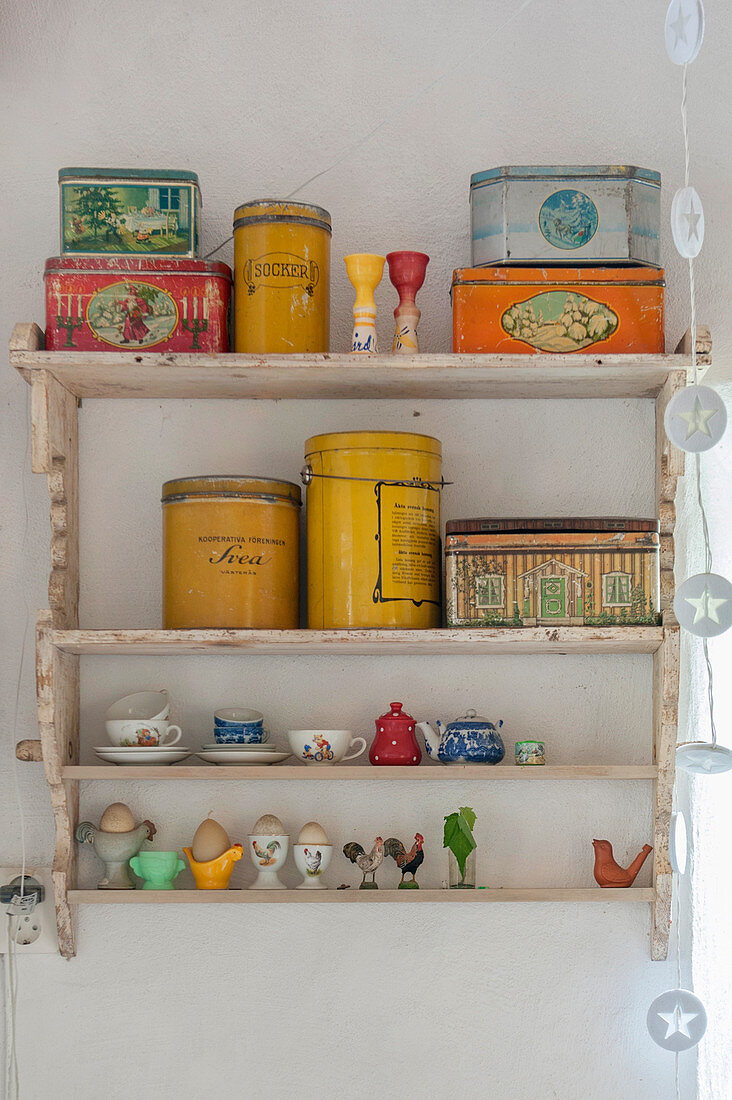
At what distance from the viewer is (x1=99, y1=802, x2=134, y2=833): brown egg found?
1445 millimetres

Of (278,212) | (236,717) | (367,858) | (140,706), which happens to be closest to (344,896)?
(367,858)

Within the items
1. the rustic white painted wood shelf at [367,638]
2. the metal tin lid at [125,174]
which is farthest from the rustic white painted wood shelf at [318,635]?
the metal tin lid at [125,174]

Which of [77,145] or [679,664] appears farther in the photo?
[77,145]

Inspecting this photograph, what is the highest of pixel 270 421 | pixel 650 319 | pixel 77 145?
pixel 77 145

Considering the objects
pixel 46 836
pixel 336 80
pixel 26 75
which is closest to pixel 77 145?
pixel 26 75

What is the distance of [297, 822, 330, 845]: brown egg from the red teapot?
0.12 meters

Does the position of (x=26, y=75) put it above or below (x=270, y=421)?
above

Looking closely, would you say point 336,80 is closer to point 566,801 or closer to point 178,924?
point 566,801

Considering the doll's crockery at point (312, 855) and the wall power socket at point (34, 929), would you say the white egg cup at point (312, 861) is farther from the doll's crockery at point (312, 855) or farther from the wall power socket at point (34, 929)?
the wall power socket at point (34, 929)

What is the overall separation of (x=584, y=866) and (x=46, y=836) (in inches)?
29.7

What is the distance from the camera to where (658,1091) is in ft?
4.90

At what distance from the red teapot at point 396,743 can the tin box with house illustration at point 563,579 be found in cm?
16

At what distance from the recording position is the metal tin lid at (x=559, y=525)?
54.4 inches

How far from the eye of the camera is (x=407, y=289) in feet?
4.74
